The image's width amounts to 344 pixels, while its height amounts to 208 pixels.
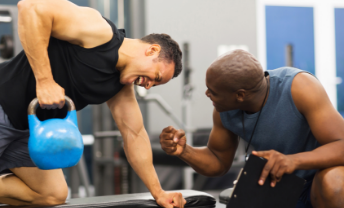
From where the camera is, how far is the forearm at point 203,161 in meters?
1.65

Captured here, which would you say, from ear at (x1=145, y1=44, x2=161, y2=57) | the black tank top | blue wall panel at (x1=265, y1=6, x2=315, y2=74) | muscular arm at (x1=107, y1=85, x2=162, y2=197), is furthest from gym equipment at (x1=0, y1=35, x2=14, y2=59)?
blue wall panel at (x1=265, y1=6, x2=315, y2=74)

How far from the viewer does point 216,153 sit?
5.81 feet

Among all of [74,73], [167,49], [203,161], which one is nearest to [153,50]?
[167,49]

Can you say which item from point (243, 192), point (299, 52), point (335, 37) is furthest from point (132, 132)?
point (335, 37)

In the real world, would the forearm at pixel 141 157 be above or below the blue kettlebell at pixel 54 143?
below

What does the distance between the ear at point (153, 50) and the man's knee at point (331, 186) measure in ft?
2.88

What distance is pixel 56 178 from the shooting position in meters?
1.94

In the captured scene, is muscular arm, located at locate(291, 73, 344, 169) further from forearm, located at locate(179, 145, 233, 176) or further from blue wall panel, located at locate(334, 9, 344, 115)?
blue wall panel, located at locate(334, 9, 344, 115)

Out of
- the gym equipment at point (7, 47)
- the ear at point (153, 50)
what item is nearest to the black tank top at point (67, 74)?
the ear at point (153, 50)

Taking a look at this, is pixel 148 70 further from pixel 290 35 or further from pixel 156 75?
pixel 290 35

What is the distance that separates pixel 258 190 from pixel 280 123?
385mm

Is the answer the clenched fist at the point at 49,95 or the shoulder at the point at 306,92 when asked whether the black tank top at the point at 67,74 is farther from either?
the shoulder at the point at 306,92

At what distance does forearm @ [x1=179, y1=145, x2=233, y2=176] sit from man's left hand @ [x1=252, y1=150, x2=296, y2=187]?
460mm

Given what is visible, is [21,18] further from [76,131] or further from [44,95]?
[76,131]
